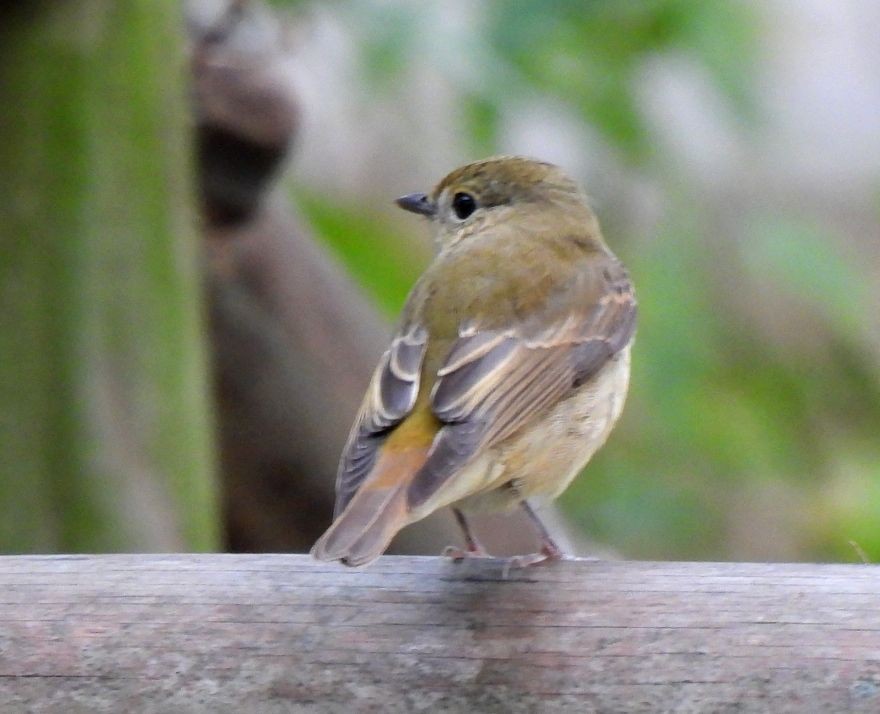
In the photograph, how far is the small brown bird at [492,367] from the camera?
2.48m

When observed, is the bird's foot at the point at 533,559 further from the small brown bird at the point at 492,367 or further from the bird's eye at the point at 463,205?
the bird's eye at the point at 463,205

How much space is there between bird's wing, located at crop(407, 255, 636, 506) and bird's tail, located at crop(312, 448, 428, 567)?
0.03 m

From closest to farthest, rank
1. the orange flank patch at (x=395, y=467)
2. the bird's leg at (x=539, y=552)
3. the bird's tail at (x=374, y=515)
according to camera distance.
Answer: the bird's tail at (x=374, y=515) → the orange flank patch at (x=395, y=467) → the bird's leg at (x=539, y=552)

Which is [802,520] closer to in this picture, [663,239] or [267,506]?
[663,239]

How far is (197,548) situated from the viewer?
4.09m

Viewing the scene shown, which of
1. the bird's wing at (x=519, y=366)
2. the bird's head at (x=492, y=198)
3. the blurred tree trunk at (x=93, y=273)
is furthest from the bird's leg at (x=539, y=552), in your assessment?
the blurred tree trunk at (x=93, y=273)

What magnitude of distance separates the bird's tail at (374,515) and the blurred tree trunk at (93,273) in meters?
1.52

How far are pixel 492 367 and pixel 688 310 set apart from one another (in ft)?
6.85

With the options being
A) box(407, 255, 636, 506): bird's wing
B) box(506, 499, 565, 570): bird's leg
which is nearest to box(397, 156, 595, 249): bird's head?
box(407, 255, 636, 506): bird's wing

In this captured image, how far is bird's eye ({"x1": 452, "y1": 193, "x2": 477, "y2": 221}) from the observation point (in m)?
3.68

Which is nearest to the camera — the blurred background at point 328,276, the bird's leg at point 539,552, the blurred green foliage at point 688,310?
the bird's leg at point 539,552

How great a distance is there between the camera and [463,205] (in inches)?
145

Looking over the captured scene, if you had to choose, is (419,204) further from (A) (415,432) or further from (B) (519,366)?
(A) (415,432)

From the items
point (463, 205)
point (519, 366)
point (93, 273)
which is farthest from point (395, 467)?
point (93, 273)
